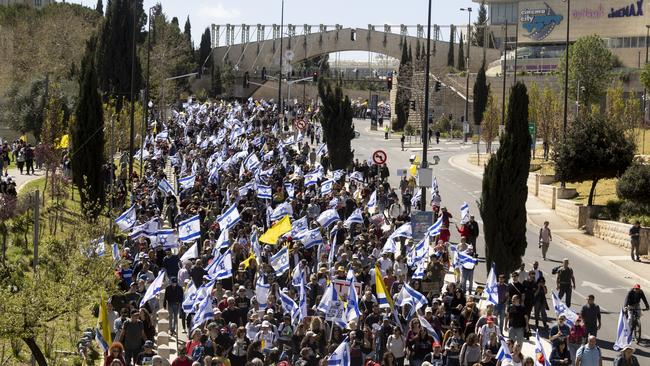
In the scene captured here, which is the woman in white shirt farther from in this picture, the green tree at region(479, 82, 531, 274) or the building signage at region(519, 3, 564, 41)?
the building signage at region(519, 3, 564, 41)

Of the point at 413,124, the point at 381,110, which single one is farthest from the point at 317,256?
the point at 381,110

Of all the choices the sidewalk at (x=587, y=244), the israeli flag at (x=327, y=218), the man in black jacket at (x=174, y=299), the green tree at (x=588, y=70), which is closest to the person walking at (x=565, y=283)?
the israeli flag at (x=327, y=218)

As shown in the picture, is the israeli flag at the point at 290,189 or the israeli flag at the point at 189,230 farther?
the israeli flag at the point at 290,189

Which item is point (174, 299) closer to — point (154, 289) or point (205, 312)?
point (154, 289)

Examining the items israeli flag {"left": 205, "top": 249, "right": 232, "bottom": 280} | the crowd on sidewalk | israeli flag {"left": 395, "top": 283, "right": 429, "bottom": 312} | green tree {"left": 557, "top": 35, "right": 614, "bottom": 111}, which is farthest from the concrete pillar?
green tree {"left": 557, "top": 35, "right": 614, "bottom": 111}

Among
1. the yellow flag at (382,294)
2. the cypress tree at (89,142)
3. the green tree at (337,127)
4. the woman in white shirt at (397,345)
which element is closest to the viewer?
the woman in white shirt at (397,345)

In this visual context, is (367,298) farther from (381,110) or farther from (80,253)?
(381,110)

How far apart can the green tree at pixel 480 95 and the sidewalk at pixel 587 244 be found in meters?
35.8

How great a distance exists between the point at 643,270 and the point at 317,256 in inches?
417

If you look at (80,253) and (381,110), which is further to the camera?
(381,110)

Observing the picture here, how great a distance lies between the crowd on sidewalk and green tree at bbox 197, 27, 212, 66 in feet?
316

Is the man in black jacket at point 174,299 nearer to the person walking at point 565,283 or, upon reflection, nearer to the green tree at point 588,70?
the person walking at point 565,283

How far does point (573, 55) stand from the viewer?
253 feet

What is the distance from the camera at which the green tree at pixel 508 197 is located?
2734cm
